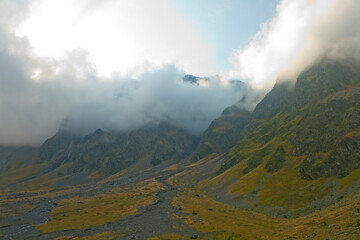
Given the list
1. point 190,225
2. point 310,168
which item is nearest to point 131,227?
point 190,225

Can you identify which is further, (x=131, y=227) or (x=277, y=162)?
(x=277, y=162)

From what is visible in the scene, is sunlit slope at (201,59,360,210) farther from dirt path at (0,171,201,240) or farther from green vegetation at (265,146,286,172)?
dirt path at (0,171,201,240)

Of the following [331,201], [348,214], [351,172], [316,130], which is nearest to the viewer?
[348,214]

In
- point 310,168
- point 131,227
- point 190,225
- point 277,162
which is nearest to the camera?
point 190,225

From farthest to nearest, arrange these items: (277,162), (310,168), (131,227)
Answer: (277,162), (310,168), (131,227)

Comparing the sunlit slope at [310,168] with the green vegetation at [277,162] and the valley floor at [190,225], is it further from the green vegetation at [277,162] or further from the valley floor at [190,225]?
the valley floor at [190,225]

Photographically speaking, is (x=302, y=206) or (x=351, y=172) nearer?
(x=302, y=206)

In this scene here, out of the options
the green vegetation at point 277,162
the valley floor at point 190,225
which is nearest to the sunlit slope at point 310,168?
the green vegetation at point 277,162

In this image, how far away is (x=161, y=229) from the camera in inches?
3472

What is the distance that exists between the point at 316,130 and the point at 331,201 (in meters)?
92.2

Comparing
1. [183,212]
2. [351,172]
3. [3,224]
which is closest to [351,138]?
[351,172]

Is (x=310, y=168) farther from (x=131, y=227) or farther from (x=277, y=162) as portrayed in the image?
(x=131, y=227)

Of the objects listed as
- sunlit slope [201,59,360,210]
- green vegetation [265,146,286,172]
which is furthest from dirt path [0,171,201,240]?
green vegetation [265,146,286,172]

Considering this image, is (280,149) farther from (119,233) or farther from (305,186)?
(119,233)
